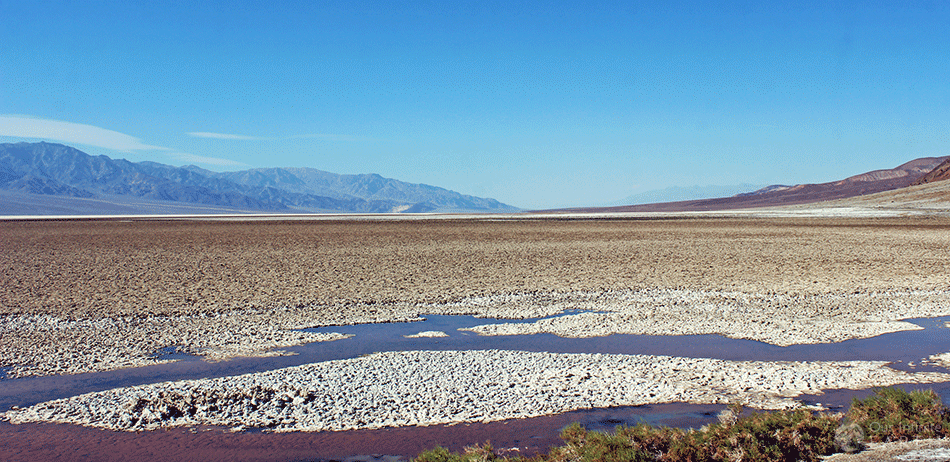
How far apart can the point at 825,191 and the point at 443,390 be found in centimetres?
16292

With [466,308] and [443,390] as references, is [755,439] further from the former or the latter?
[466,308]

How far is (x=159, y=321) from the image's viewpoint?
10.5 metres

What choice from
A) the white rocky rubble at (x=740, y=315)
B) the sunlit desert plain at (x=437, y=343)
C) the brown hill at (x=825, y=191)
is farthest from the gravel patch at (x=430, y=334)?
the brown hill at (x=825, y=191)

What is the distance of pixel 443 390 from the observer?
6625mm

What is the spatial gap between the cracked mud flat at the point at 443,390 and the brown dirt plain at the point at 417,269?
4.43m

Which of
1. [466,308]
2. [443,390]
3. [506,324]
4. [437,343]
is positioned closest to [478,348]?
[437,343]

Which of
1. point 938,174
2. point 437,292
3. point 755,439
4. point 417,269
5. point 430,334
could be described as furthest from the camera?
point 938,174

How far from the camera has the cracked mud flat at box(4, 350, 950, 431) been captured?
5949 millimetres

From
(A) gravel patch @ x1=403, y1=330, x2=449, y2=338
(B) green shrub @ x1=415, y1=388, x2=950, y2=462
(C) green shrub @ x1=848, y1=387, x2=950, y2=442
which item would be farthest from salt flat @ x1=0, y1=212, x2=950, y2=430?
(B) green shrub @ x1=415, y1=388, x2=950, y2=462

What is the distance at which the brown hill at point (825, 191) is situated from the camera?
434 ft

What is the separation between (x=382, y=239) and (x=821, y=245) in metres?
18.2

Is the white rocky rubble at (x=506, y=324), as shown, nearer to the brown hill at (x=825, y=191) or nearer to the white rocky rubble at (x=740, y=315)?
the white rocky rubble at (x=740, y=315)

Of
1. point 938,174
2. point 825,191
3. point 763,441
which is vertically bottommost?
point 763,441

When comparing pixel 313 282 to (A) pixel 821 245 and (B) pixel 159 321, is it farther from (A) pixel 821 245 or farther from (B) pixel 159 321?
(A) pixel 821 245
